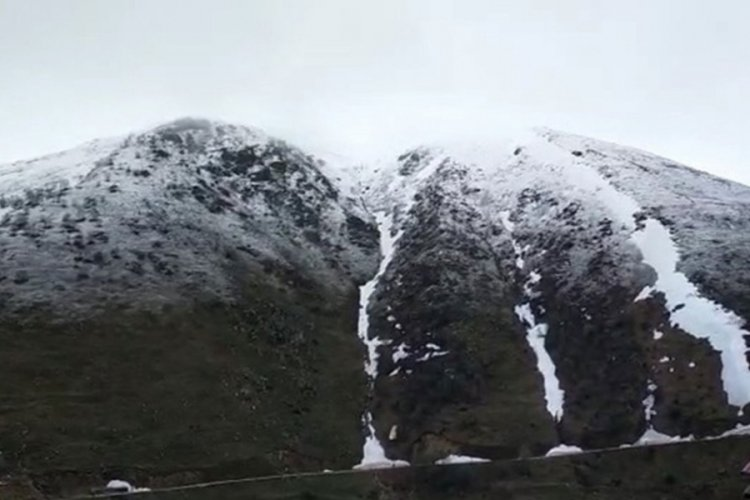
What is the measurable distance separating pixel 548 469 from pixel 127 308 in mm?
44194

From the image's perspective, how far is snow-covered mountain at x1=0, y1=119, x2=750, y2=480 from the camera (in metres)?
74.6

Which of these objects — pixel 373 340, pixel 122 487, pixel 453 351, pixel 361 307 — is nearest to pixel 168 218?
pixel 361 307

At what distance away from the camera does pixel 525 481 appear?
221 ft

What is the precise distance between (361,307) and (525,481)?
39.2 metres

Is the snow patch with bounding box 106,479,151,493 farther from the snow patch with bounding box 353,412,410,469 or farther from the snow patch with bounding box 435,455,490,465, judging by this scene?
the snow patch with bounding box 435,455,490,465

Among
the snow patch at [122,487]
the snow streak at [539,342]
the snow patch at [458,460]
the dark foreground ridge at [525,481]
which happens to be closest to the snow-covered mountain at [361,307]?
the snow streak at [539,342]

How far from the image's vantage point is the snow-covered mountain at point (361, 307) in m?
74.6

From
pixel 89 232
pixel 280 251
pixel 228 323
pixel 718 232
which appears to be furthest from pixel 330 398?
pixel 718 232

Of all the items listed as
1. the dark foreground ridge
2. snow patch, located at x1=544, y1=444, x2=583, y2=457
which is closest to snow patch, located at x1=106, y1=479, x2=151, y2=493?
the dark foreground ridge

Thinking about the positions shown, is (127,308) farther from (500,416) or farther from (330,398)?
(500,416)

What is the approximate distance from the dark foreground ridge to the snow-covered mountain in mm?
2950

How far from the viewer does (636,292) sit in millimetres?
92000

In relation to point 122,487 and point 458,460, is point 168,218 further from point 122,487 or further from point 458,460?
point 458,460

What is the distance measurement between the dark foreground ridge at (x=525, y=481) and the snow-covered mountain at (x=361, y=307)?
2950mm
